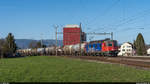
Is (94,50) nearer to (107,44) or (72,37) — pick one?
(107,44)

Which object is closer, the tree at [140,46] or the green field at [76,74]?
the green field at [76,74]

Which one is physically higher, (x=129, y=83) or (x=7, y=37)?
(x=7, y=37)

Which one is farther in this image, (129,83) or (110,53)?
(110,53)

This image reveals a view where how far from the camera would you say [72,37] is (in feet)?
344

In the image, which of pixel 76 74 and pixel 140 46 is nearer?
pixel 76 74

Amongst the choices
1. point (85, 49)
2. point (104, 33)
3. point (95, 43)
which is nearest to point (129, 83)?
point (95, 43)

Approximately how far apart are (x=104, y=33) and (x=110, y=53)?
11.3 m

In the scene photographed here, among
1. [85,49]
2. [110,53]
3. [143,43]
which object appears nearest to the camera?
[110,53]

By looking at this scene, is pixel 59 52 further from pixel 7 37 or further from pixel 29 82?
pixel 29 82

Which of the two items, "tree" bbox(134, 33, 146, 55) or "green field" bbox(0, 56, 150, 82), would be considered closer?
"green field" bbox(0, 56, 150, 82)

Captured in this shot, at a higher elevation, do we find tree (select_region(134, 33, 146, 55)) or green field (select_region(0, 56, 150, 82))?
tree (select_region(134, 33, 146, 55))

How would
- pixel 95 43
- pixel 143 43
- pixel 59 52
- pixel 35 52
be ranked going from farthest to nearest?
pixel 35 52 < pixel 59 52 < pixel 143 43 < pixel 95 43

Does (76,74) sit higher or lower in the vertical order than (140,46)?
lower

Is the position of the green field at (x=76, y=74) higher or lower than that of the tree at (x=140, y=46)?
lower
